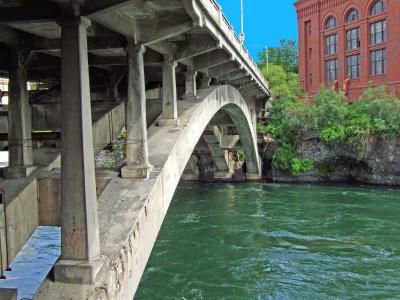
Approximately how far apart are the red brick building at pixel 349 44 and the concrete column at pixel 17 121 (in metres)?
34.1

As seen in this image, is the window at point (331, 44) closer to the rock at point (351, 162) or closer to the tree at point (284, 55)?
the rock at point (351, 162)

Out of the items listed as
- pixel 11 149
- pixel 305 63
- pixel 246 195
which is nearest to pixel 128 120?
pixel 11 149

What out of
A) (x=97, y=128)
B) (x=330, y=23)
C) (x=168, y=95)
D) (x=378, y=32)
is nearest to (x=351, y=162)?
(x=378, y=32)

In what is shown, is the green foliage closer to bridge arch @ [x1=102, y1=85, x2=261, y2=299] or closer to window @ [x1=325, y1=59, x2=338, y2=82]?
window @ [x1=325, y1=59, x2=338, y2=82]

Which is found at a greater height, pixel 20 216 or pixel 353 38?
pixel 353 38

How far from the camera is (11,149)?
29.9 feet

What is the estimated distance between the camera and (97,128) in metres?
11.7

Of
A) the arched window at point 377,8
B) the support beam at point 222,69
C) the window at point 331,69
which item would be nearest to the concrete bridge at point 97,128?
the support beam at point 222,69

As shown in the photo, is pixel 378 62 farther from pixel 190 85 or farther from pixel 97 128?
pixel 97 128

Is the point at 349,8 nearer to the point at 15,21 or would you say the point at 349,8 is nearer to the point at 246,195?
the point at 246,195

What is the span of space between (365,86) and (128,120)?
113ft

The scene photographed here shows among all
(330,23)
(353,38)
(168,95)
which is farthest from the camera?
(330,23)

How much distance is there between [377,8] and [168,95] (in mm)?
32019

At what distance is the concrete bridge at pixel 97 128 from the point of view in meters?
6.64
